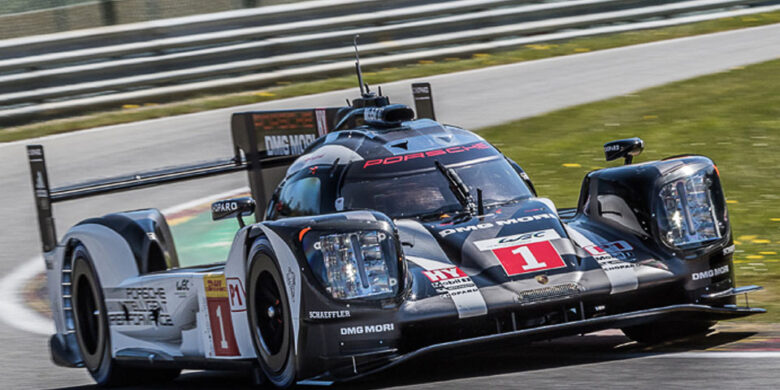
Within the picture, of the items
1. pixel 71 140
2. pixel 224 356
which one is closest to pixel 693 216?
pixel 224 356

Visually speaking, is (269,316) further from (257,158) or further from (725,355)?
(257,158)

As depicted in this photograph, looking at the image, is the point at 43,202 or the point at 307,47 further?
the point at 307,47

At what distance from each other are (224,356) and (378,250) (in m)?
1.18

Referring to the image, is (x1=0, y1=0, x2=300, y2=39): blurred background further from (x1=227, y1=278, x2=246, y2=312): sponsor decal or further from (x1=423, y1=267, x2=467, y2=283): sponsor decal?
(x1=423, y1=267, x2=467, y2=283): sponsor decal

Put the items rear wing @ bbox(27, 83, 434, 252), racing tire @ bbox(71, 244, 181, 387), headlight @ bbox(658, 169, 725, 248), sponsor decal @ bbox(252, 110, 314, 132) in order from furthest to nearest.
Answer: sponsor decal @ bbox(252, 110, 314, 132), rear wing @ bbox(27, 83, 434, 252), racing tire @ bbox(71, 244, 181, 387), headlight @ bbox(658, 169, 725, 248)

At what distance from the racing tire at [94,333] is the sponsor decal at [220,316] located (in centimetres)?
92

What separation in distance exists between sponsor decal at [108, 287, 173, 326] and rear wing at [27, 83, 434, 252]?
111 centimetres

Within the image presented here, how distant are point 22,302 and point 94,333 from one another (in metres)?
2.64

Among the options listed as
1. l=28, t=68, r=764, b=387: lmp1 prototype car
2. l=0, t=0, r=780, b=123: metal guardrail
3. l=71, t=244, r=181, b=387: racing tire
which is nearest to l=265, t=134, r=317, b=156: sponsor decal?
l=28, t=68, r=764, b=387: lmp1 prototype car

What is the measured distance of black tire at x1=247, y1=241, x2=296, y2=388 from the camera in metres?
5.55

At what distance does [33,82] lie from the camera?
14.9 m

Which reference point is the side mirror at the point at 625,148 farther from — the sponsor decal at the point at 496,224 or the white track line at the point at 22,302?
the white track line at the point at 22,302

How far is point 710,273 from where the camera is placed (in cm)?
616

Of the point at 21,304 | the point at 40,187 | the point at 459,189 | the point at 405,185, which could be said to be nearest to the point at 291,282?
the point at 405,185
